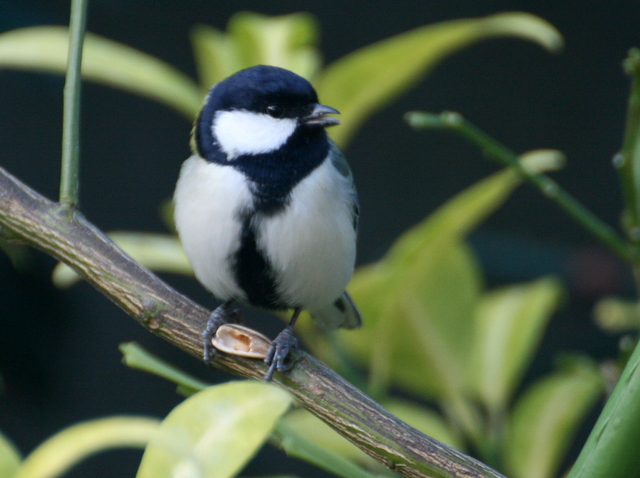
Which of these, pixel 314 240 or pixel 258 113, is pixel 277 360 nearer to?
pixel 314 240

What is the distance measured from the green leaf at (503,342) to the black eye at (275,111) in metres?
0.45

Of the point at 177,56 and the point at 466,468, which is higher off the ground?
the point at 177,56

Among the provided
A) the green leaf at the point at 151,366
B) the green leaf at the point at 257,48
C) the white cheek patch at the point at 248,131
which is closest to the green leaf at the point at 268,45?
the green leaf at the point at 257,48

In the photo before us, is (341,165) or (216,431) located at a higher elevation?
(341,165)

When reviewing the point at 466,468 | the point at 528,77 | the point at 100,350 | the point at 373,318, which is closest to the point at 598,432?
the point at 466,468

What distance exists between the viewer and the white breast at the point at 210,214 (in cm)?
87

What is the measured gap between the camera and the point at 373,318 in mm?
939

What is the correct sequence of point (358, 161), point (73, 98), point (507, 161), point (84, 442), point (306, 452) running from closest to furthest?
point (84, 442)
point (306, 452)
point (73, 98)
point (507, 161)
point (358, 161)

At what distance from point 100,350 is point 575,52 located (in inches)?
72.6

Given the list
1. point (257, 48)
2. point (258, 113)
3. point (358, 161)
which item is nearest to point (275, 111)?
point (258, 113)

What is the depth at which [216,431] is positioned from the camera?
1.15ft

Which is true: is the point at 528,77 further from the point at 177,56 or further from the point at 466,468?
the point at 466,468

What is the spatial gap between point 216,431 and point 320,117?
0.64 m

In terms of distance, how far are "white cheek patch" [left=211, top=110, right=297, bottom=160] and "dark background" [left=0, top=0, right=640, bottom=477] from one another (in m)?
1.22
